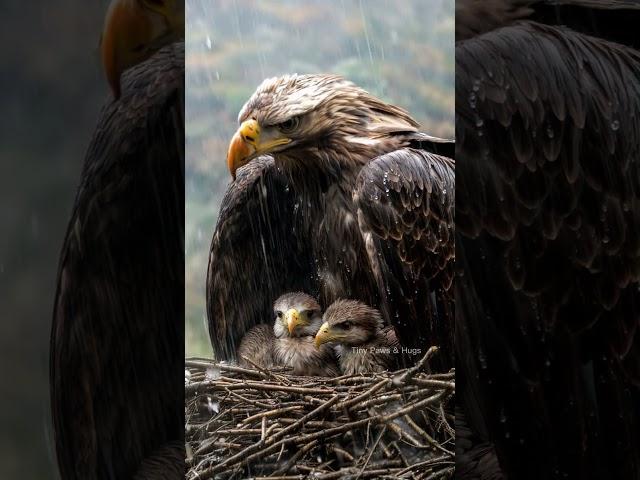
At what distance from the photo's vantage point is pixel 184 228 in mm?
2328

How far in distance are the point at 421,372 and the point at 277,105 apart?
88 cm

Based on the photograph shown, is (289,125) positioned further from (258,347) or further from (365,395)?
(365,395)

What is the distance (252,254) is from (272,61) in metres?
0.58

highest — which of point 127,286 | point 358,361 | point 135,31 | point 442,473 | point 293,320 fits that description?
point 135,31

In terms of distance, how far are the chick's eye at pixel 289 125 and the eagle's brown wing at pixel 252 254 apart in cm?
12

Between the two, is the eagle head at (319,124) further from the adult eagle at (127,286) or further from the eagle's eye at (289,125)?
the adult eagle at (127,286)

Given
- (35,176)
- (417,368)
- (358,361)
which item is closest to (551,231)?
(417,368)

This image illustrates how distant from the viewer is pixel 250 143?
7.25 ft

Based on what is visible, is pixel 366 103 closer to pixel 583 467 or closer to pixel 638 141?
pixel 638 141

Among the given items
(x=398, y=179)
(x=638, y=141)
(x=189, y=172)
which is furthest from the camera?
(x=189, y=172)

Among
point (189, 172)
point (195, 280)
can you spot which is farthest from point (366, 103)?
point (195, 280)

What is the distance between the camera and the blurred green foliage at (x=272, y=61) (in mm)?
2195

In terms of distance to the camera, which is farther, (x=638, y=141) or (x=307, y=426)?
(x=307, y=426)

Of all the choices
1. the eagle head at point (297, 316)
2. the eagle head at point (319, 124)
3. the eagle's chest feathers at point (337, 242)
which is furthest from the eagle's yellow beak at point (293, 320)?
the eagle head at point (319, 124)
